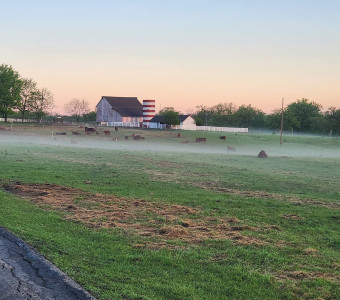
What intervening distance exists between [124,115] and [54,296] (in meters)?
137

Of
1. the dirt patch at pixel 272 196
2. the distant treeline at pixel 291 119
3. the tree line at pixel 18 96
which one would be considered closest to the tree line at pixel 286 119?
the distant treeline at pixel 291 119

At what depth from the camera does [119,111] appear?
475 feet

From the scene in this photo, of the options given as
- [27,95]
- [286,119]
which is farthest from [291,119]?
[27,95]

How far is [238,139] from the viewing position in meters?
93.0

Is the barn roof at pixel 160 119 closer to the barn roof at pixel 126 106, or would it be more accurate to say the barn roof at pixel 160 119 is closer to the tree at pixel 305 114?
the barn roof at pixel 126 106

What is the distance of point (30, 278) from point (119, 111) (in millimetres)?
136909

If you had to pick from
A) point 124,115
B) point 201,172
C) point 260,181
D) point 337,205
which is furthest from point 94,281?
point 124,115

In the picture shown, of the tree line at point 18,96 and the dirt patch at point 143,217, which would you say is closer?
the dirt patch at point 143,217

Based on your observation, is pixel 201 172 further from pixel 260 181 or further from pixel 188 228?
pixel 188 228

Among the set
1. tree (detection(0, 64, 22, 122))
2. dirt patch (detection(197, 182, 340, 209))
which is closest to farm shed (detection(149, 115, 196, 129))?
tree (detection(0, 64, 22, 122))

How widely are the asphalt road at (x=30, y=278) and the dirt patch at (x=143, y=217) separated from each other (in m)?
2.97

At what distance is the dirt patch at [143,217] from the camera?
13.2 metres

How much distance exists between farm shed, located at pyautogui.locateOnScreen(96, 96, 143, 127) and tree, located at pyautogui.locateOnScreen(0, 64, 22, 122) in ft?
106

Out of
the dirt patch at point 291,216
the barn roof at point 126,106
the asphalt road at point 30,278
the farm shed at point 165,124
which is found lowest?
the asphalt road at point 30,278
